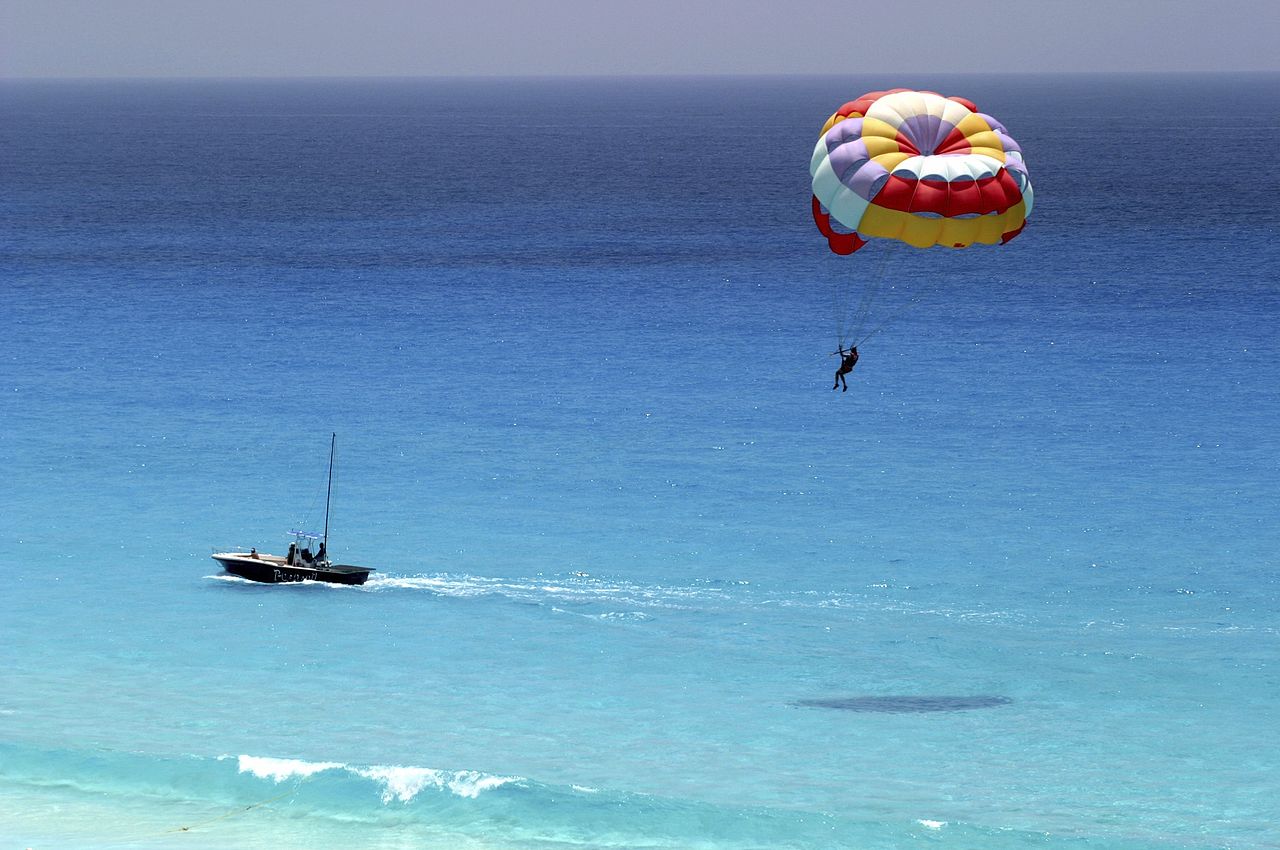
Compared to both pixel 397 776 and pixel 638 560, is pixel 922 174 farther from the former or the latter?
pixel 638 560

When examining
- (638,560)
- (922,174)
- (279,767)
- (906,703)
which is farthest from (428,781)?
(638,560)

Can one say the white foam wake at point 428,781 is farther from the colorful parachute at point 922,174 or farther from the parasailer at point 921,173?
the colorful parachute at point 922,174

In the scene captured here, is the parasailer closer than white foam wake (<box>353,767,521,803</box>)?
No

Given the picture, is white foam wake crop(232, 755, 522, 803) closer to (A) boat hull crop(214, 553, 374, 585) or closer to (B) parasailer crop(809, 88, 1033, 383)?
(B) parasailer crop(809, 88, 1033, 383)

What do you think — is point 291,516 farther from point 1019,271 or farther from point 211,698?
point 1019,271

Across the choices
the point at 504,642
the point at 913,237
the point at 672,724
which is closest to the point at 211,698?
the point at 504,642

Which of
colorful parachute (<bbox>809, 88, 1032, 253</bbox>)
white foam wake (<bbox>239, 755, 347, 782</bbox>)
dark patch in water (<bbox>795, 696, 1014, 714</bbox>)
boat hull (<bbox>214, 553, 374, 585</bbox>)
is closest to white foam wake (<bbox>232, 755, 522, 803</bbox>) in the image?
white foam wake (<bbox>239, 755, 347, 782</bbox>)
